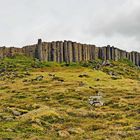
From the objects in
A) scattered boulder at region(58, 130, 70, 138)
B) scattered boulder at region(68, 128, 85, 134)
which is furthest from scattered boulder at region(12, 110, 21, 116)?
scattered boulder at region(58, 130, 70, 138)

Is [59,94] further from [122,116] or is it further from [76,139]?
[76,139]

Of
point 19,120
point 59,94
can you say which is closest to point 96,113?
point 19,120

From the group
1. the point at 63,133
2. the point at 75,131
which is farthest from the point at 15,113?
the point at 63,133

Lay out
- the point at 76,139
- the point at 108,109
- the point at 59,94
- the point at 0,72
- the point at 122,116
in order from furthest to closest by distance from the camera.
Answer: the point at 0,72 → the point at 59,94 → the point at 108,109 → the point at 122,116 → the point at 76,139

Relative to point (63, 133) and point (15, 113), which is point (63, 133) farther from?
point (15, 113)

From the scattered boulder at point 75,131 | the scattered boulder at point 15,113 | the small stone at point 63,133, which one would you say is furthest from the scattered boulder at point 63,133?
the scattered boulder at point 15,113

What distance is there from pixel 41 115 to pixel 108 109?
48.1 ft

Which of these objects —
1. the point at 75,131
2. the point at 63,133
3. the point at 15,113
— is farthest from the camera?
the point at 15,113

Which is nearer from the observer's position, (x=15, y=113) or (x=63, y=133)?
(x=63, y=133)

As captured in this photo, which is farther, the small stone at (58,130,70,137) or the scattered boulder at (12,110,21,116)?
the scattered boulder at (12,110,21,116)

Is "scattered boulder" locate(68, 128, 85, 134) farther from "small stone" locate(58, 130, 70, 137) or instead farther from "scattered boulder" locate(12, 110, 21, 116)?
"scattered boulder" locate(12, 110, 21, 116)

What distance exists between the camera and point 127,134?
43.1 metres

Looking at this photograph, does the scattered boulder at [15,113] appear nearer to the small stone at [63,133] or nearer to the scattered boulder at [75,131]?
the scattered boulder at [75,131]

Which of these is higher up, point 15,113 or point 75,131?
point 15,113
